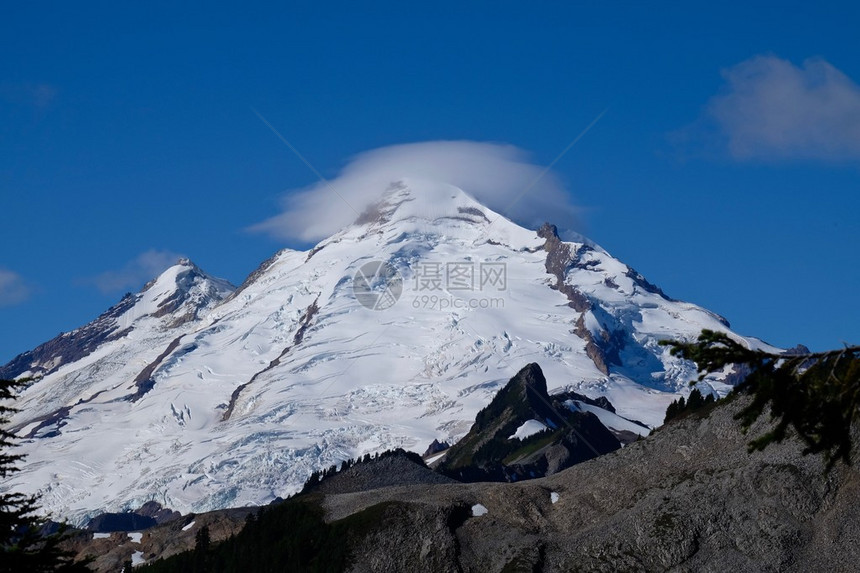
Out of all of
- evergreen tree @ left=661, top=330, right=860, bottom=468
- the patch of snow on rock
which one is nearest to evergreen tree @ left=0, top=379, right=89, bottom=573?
evergreen tree @ left=661, top=330, right=860, bottom=468

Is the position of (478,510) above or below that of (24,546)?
above

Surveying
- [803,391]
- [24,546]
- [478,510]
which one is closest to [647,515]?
[478,510]

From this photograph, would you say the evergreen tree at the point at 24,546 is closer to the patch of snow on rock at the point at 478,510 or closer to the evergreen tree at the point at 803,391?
the evergreen tree at the point at 803,391

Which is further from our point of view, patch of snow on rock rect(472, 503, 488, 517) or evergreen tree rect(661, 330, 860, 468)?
patch of snow on rock rect(472, 503, 488, 517)

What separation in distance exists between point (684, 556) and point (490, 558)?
A: 2459 cm

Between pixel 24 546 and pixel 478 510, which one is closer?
pixel 24 546

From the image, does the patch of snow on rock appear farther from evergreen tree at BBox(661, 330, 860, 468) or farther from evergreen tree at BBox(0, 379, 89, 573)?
evergreen tree at BBox(661, 330, 860, 468)

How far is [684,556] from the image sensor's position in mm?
118938

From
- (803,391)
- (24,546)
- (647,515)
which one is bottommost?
(803,391)

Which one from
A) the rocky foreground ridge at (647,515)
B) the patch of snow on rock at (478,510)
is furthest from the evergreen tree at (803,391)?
the patch of snow on rock at (478,510)

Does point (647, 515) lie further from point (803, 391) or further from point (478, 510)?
point (803, 391)

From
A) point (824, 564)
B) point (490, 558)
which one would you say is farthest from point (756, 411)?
point (490, 558)

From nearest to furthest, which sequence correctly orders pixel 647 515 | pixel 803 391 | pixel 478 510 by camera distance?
pixel 803 391, pixel 647 515, pixel 478 510

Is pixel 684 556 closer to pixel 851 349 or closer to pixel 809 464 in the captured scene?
pixel 809 464
